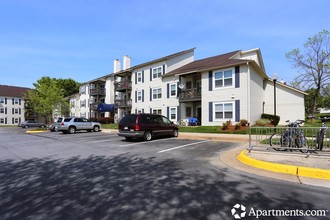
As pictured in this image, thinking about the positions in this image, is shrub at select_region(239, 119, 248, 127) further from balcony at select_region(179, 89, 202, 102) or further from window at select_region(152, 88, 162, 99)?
window at select_region(152, 88, 162, 99)

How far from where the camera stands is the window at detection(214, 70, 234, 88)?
21.2 meters

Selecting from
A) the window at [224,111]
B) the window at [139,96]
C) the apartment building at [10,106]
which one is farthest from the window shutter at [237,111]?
the apartment building at [10,106]

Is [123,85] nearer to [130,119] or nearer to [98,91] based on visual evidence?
[98,91]

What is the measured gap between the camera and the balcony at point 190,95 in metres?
24.0

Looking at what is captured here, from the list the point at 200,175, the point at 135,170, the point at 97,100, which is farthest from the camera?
the point at 97,100

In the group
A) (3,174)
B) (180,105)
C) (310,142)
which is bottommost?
(3,174)

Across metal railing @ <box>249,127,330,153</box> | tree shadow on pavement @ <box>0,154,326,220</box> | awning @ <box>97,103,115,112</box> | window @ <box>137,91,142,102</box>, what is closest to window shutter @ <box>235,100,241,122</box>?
metal railing @ <box>249,127,330,153</box>

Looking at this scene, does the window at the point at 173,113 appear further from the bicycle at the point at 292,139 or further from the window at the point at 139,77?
the bicycle at the point at 292,139

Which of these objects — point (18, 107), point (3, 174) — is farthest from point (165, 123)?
point (18, 107)

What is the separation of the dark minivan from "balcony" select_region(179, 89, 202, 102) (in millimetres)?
9433

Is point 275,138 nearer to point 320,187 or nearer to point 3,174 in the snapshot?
point 320,187

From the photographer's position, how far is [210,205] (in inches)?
155

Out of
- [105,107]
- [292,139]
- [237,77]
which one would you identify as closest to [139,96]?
[105,107]

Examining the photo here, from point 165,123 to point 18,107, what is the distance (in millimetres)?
69426
